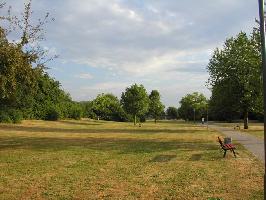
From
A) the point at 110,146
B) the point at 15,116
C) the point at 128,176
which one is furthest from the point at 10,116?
the point at 128,176

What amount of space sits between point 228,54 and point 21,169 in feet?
125

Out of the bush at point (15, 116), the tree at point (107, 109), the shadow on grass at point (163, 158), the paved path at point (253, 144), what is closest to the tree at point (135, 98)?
the bush at point (15, 116)

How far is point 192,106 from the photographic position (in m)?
132

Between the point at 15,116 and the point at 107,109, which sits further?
the point at 107,109

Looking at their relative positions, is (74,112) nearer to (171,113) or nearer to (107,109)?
(107,109)

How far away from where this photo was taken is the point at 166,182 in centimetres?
1295

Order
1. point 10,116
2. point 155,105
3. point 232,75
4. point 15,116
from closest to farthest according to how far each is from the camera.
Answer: point 232,75 → point 10,116 → point 15,116 → point 155,105

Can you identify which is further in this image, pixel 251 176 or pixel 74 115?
pixel 74 115

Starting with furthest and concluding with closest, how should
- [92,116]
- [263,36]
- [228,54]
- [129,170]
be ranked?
1. [92,116]
2. [228,54]
3. [129,170]
4. [263,36]

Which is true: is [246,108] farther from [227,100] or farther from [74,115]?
[74,115]

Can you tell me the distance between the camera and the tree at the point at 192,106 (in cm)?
12875

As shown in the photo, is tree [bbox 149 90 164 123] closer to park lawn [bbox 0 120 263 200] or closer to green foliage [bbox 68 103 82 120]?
green foliage [bbox 68 103 82 120]

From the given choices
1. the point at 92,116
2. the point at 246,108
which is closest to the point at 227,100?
the point at 246,108

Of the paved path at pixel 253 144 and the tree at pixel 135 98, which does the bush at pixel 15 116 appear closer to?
the tree at pixel 135 98
